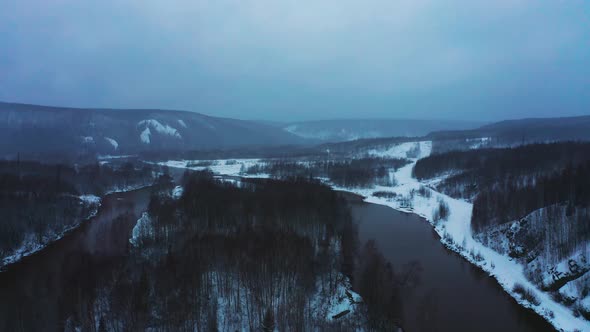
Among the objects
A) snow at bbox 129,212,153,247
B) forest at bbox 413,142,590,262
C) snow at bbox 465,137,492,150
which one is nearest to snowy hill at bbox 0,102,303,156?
snow at bbox 129,212,153,247

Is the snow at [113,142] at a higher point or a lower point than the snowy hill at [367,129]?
lower

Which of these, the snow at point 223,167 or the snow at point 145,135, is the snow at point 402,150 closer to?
the snow at point 223,167

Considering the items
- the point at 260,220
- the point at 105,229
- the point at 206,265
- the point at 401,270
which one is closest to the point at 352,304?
the point at 401,270

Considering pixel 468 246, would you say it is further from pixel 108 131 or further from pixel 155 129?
pixel 155 129

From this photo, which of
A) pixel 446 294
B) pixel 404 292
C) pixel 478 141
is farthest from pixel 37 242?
pixel 478 141

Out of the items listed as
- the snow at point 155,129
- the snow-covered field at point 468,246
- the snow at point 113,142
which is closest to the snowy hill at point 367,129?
the snow at point 155,129

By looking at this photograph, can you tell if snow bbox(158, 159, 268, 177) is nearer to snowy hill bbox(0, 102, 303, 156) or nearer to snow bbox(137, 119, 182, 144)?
snowy hill bbox(0, 102, 303, 156)

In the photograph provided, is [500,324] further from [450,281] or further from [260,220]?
[260,220]
